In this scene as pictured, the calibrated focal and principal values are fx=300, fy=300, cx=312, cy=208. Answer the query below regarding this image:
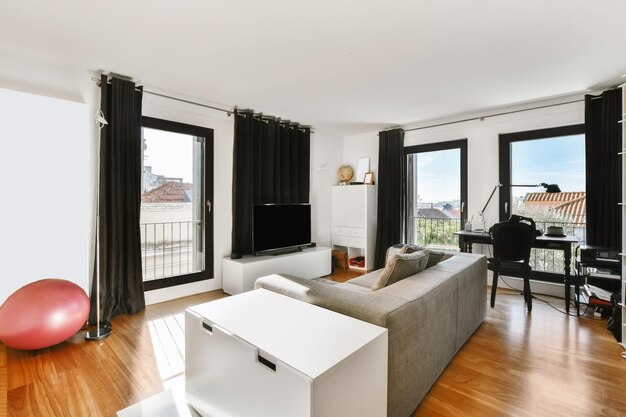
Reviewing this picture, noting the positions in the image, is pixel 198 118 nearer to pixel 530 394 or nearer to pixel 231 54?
pixel 231 54

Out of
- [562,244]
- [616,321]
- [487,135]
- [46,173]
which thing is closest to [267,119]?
[46,173]

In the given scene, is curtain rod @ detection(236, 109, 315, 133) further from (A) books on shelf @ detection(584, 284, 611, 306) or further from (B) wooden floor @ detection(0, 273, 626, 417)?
(A) books on shelf @ detection(584, 284, 611, 306)

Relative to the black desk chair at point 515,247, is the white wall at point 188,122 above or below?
above

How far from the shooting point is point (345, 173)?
5.35 metres

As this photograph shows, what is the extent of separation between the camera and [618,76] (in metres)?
2.89

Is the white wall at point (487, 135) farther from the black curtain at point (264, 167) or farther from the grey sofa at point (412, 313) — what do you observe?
the grey sofa at point (412, 313)

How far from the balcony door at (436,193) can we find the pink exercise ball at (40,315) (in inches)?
167

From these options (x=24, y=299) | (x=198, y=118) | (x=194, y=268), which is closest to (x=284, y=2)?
(x=198, y=118)

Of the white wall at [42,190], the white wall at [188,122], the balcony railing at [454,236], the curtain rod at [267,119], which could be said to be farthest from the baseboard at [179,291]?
the balcony railing at [454,236]

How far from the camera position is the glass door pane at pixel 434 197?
4457 millimetres

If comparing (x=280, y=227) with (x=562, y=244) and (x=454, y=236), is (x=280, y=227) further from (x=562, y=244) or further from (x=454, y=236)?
(x=562, y=244)

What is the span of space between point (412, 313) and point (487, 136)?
11.5 ft

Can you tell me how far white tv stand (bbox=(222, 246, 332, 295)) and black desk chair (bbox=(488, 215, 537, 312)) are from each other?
7.43 feet

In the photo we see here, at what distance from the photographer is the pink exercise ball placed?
2111 mm
